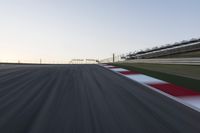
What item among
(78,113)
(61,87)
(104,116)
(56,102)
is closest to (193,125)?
(104,116)

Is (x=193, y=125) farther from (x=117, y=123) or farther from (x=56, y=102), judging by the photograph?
(x=56, y=102)

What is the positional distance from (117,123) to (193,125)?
1.38m

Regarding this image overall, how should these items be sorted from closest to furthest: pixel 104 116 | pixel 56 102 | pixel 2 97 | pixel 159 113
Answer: pixel 104 116 → pixel 159 113 → pixel 56 102 → pixel 2 97

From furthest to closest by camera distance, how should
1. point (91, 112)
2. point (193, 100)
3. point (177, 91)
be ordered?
point (177, 91)
point (193, 100)
point (91, 112)

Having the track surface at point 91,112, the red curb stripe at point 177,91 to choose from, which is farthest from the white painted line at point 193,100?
the red curb stripe at point 177,91

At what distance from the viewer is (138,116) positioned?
21.4ft

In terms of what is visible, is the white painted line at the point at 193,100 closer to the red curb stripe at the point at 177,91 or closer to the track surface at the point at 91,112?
the track surface at the point at 91,112

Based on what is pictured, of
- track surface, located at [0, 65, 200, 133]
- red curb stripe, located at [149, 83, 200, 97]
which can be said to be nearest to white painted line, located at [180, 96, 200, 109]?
track surface, located at [0, 65, 200, 133]

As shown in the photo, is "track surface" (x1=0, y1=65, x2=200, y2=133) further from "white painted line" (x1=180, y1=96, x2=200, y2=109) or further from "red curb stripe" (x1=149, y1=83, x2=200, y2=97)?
"red curb stripe" (x1=149, y1=83, x2=200, y2=97)

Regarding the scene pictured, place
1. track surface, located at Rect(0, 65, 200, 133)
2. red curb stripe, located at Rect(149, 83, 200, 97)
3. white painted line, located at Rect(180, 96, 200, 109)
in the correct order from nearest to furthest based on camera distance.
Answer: track surface, located at Rect(0, 65, 200, 133) < white painted line, located at Rect(180, 96, 200, 109) < red curb stripe, located at Rect(149, 83, 200, 97)

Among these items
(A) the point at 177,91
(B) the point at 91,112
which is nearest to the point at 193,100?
(A) the point at 177,91

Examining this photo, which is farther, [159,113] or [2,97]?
[2,97]

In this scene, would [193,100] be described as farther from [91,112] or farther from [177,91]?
[91,112]

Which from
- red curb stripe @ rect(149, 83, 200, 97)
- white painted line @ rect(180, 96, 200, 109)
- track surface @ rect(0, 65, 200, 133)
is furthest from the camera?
red curb stripe @ rect(149, 83, 200, 97)
